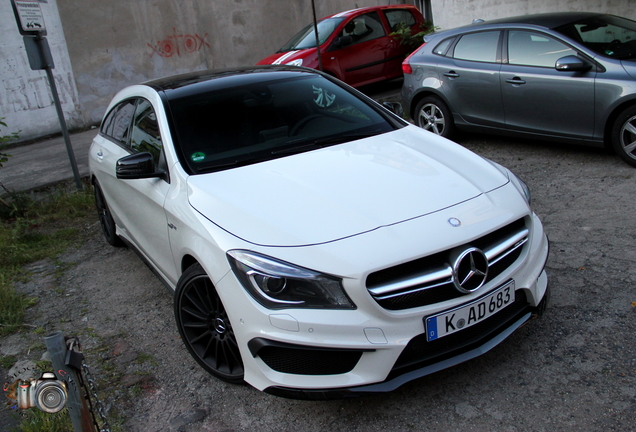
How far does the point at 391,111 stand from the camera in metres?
4.33

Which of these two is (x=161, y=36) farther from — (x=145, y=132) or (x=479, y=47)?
(x=145, y=132)

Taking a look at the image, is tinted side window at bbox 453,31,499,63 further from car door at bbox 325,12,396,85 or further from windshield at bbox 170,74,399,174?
car door at bbox 325,12,396,85

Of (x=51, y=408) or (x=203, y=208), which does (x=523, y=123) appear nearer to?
(x=203, y=208)

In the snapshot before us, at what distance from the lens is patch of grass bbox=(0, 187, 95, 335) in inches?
177

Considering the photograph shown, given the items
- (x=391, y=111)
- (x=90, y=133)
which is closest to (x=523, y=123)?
(x=391, y=111)

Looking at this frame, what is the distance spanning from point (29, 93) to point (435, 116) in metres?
9.19

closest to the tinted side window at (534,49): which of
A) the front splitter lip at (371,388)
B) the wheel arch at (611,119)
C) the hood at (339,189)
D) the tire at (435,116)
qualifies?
the wheel arch at (611,119)

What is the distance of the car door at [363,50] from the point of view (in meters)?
10.5

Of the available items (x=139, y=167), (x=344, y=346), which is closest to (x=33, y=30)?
(x=139, y=167)

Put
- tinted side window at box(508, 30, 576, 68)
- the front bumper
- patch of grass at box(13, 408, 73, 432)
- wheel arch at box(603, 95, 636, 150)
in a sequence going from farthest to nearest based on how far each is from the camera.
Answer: tinted side window at box(508, 30, 576, 68) < wheel arch at box(603, 95, 636, 150) < patch of grass at box(13, 408, 73, 432) < the front bumper

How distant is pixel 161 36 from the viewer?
45.5ft

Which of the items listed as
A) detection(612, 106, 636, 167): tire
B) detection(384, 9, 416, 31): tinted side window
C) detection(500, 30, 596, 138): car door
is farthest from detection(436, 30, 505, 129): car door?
detection(384, 9, 416, 31): tinted side window

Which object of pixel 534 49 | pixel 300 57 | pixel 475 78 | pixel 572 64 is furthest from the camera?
pixel 300 57

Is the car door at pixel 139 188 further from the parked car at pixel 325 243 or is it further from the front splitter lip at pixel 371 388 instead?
the front splitter lip at pixel 371 388
